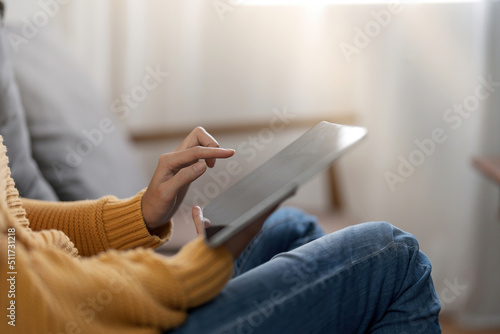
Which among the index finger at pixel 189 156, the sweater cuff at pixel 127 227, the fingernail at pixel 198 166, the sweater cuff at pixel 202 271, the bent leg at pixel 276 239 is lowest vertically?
the bent leg at pixel 276 239

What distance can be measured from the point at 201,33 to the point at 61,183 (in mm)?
758

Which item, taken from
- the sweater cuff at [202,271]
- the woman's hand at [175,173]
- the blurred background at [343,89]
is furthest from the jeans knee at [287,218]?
the blurred background at [343,89]

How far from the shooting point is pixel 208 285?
620 millimetres

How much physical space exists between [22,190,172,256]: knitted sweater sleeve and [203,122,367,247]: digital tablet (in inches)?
7.6

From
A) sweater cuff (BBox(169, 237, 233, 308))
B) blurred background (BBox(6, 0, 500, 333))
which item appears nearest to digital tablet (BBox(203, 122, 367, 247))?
sweater cuff (BBox(169, 237, 233, 308))

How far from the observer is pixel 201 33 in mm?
1775

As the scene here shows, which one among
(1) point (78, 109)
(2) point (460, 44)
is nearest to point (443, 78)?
(2) point (460, 44)

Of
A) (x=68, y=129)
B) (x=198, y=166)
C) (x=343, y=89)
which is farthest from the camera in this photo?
(x=343, y=89)

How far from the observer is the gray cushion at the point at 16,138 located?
1.07 m

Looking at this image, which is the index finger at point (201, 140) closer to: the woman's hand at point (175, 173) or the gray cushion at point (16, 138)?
the woman's hand at point (175, 173)

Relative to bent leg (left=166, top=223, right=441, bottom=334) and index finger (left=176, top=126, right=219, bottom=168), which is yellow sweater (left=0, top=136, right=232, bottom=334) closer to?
bent leg (left=166, top=223, right=441, bottom=334)

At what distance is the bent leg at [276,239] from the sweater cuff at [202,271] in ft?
1.09

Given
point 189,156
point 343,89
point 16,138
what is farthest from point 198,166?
point 343,89

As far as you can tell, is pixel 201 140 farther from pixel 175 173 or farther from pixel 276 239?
pixel 276 239
